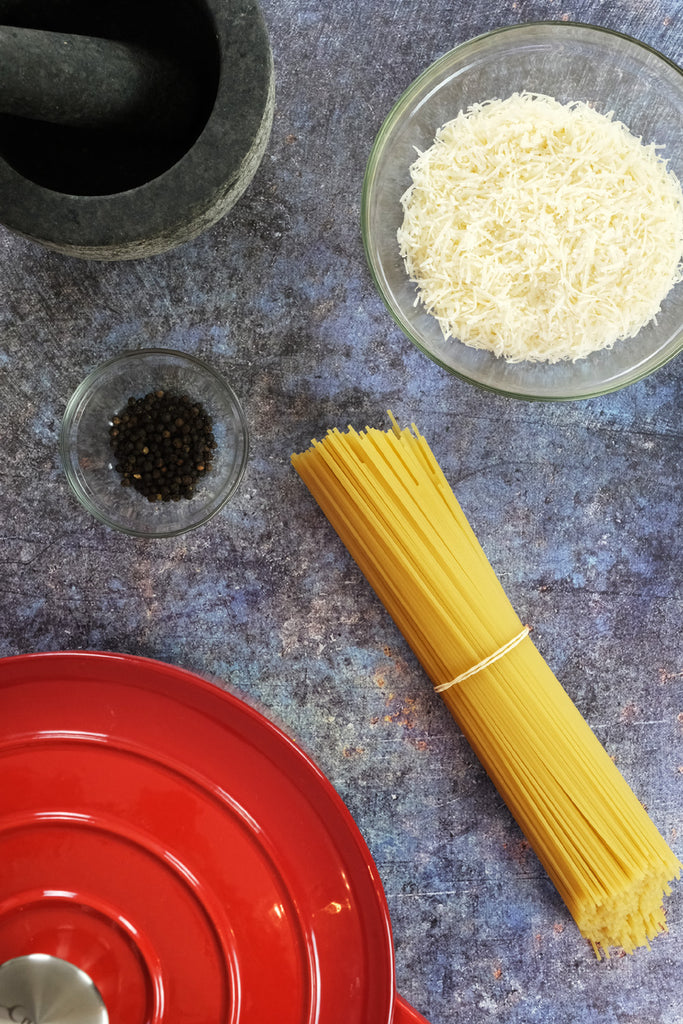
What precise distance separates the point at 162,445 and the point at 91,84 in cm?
54

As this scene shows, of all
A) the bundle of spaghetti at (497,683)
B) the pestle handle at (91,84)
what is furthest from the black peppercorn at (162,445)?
the pestle handle at (91,84)

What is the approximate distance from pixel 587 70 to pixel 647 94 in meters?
0.10

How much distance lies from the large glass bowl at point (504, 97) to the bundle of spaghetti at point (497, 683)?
7.5 inches

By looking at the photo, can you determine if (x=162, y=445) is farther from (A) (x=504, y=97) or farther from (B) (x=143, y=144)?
(A) (x=504, y=97)

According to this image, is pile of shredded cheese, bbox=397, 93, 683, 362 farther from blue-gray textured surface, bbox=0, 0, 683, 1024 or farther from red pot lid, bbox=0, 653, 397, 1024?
red pot lid, bbox=0, 653, 397, 1024

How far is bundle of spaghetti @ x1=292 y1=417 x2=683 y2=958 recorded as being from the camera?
4.28 ft

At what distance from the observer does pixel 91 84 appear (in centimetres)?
105

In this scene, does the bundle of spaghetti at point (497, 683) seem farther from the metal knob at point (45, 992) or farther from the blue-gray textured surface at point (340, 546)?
the metal knob at point (45, 992)

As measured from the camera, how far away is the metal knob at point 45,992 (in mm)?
1202

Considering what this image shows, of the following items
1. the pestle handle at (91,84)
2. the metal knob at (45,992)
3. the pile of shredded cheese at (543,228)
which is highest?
the pestle handle at (91,84)

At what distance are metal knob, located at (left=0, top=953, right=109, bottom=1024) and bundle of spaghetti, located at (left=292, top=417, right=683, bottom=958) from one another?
0.72 metres

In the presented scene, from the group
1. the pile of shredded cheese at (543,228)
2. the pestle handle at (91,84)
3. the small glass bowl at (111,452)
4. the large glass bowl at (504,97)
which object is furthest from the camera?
the small glass bowl at (111,452)

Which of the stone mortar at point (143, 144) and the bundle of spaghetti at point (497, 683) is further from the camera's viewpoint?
the bundle of spaghetti at point (497, 683)

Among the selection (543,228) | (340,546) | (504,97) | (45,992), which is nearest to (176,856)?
(45,992)
